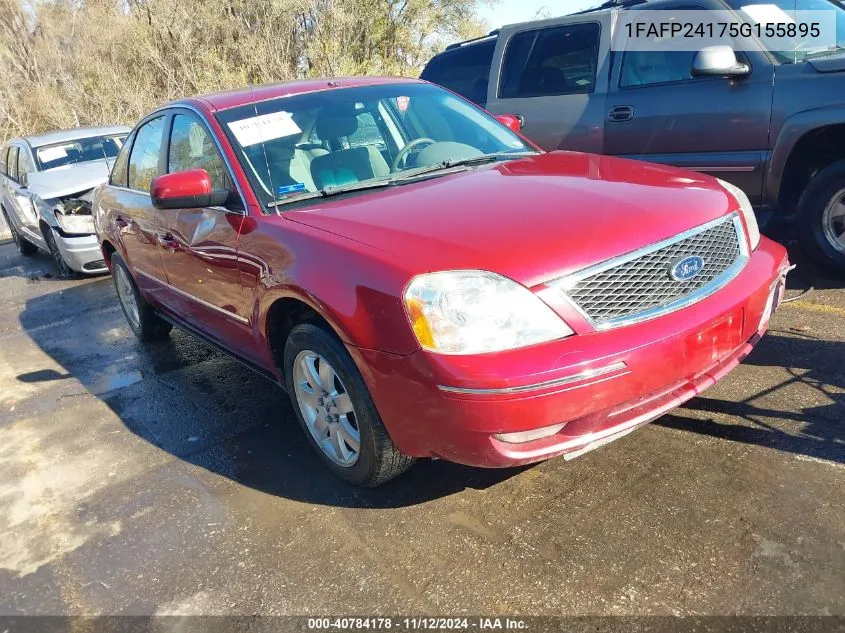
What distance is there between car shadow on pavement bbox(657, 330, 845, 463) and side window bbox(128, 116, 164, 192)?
11.2ft

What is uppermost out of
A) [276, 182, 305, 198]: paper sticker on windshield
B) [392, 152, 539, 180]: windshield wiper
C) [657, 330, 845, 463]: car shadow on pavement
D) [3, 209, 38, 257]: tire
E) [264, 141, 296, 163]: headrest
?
[264, 141, 296, 163]: headrest

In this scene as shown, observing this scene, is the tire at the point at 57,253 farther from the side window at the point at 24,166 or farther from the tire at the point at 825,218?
the tire at the point at 825,218

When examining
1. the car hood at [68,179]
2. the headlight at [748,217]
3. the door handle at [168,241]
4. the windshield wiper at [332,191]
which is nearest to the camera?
the headlight at [748,217]

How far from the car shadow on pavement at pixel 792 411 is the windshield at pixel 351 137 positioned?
166cm

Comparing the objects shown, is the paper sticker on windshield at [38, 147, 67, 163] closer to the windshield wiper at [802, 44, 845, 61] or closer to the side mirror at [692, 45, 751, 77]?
the side mirror at [692, 45, 751, 77]

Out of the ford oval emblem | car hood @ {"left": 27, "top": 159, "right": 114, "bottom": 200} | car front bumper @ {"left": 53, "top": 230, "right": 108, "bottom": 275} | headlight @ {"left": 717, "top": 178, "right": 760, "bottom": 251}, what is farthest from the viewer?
car hood @ {"left": 27, "top": 159, "right": 114, "bottom": 200}

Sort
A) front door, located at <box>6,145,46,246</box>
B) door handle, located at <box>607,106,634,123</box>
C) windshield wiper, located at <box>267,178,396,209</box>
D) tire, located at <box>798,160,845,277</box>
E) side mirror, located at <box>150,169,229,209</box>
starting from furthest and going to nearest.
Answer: front door, located at <box>6,145,46,246</box> < door handle, located at <box>607,106,634,123</box> < tire, located at <box>798,160,845,277</box> < side mirror, located at <box>150,169,229,209</box> < windshield wiper, located at <box>267,178,396,209</box>

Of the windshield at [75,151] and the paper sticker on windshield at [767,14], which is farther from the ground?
the paper sticker on windshield at [767,14]

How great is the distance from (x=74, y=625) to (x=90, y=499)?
91cm

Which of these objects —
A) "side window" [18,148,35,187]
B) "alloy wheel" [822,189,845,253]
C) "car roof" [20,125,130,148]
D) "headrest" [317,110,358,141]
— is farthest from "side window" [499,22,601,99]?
"side window" [18,148,35,187]

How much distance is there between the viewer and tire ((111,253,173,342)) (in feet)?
17.5

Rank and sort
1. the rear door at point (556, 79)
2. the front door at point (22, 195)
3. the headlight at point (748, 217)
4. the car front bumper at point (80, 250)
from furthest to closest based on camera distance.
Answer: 1. the front door at point (22, 195)
2. the car front bumper at point (80, 250)
3. the rear door at point (556, 79)
4. the headlight at point (748, 217)

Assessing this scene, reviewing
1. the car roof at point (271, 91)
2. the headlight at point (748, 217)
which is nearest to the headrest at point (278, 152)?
the car roof at point (271, 91)

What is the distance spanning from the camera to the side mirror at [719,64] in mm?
4637
